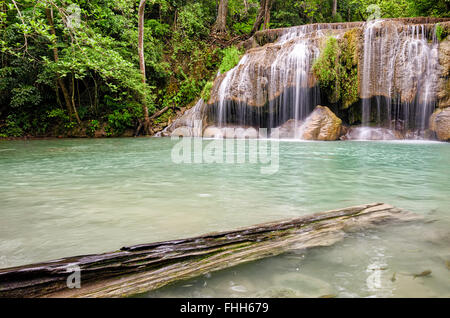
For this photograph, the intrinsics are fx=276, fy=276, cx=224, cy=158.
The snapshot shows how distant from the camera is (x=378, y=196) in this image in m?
3.51

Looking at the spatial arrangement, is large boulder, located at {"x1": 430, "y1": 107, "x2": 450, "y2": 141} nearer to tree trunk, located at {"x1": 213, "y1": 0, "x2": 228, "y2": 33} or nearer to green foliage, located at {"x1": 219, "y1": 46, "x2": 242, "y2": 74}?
green foliage, located at {"x1": 219, "y1": 46, "x2": 242, "y2": 74}

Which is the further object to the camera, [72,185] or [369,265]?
[72,185]

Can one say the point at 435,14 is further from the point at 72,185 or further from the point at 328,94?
the point at 72,185

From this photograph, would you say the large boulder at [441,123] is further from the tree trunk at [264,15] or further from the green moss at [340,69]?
the tree trunk at [264,15]

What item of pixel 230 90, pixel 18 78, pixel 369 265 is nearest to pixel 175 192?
pixel 369 265

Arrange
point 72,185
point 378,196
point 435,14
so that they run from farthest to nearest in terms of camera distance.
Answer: point 435,14 < point 72,185 < point 378,196

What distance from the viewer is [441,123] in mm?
11125

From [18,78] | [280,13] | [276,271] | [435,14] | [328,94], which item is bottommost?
[276,271]

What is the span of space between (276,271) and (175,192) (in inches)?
91.9

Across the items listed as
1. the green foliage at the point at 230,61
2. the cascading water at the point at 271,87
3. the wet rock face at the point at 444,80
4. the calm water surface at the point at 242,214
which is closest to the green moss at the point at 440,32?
the wet rock face at the point at 444,80

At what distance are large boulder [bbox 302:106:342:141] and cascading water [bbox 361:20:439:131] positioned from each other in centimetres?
177

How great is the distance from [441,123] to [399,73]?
109 inches

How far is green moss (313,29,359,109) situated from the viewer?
1276 centimetres

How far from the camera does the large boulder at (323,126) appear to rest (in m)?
12.5
